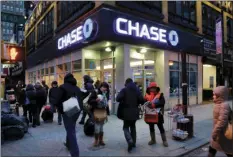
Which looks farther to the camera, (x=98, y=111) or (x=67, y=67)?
(x=67, y=67)

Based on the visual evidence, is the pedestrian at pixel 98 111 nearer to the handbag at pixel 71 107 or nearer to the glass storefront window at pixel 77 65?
the handbag at pixel 71 107

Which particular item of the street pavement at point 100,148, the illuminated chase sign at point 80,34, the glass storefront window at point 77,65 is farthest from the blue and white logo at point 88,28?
the street pavement at point 100,148

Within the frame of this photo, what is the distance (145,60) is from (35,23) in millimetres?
16775

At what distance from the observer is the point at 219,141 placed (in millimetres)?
4297

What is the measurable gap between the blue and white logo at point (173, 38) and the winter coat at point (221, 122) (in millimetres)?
10265

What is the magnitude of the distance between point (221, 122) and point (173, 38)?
11.1 metres

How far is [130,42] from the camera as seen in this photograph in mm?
11891

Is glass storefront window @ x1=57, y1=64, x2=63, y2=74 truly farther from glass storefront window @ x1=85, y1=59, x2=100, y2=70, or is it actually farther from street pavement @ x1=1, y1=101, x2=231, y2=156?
street pavement @ x1=1, y1=101, x2=231, y2=156

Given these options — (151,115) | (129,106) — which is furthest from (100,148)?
(151,115)

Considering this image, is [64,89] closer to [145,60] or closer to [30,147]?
[30,147]

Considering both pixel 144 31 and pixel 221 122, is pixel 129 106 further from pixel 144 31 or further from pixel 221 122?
pixel 144 31

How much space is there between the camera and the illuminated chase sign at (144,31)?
1145 cm

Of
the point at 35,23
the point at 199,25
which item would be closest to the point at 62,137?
the point at 199,25

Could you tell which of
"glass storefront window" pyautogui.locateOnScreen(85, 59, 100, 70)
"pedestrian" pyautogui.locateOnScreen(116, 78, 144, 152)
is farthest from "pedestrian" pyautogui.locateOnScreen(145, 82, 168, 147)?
"glass storefront window" pyautogui.locateOnScreen(85, 59, 100, 70)
